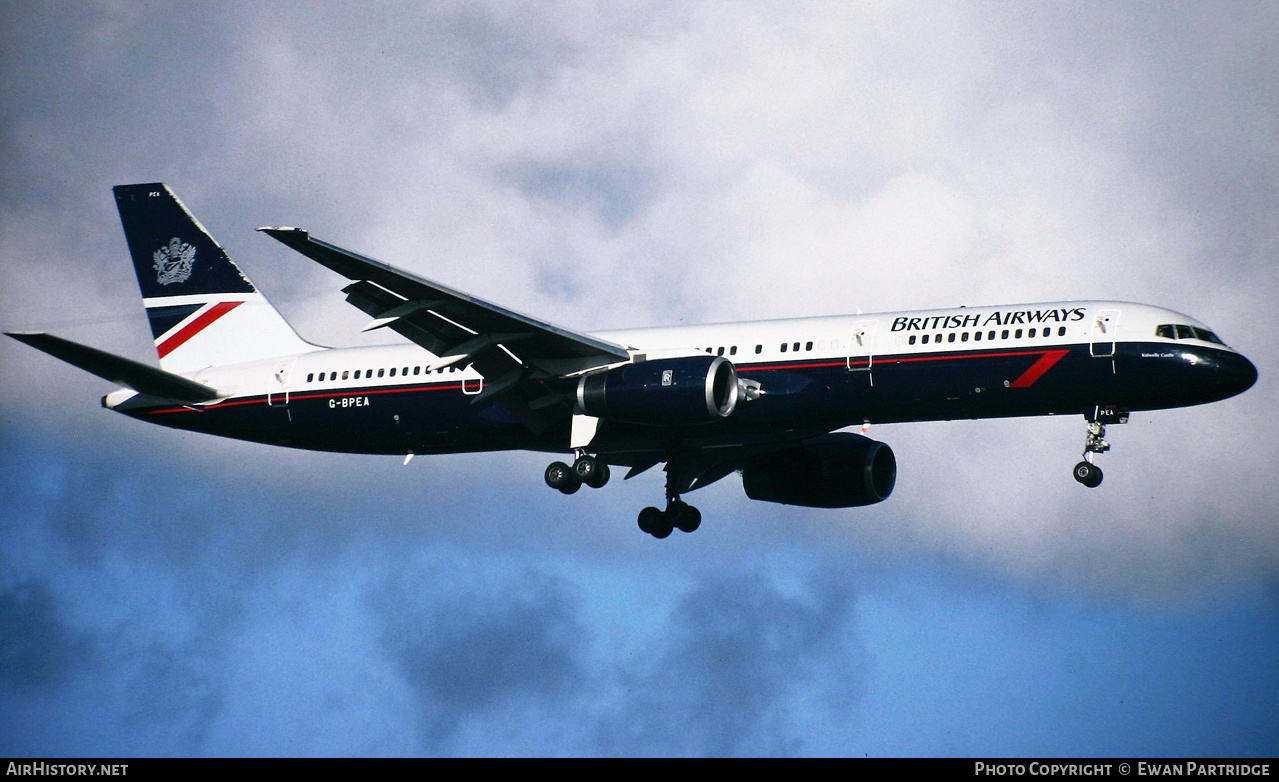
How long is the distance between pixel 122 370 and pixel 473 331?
38.8 ft

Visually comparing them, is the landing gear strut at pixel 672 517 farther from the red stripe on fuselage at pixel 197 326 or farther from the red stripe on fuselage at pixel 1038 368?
the red stripe on fuselage at pixel 197 326

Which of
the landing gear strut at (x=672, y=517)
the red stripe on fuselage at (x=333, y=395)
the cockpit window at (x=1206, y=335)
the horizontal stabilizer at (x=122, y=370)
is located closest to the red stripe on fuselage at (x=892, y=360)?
the cockpit window at (x=1206, y=335)

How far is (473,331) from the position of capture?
49594 millimetres

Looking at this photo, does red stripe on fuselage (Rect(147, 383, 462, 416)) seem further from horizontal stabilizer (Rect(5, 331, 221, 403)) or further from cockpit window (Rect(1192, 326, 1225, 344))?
cockpit window (Rect(1192, 326, 1225, 344))

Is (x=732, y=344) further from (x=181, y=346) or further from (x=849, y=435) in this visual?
(x=181, y=346)

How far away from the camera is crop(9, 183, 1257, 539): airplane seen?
46312 mm

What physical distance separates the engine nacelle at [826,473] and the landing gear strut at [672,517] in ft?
7.37

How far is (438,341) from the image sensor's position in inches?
1971

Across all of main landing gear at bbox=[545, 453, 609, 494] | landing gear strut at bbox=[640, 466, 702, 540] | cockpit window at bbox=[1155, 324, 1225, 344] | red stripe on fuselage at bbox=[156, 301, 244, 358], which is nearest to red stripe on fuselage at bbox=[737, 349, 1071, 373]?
cockpit window at bbox=[1155, 324, 1225, 344]

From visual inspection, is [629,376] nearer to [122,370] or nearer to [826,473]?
[826,473]

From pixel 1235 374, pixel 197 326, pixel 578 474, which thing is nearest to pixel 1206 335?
pixel 1235 374
